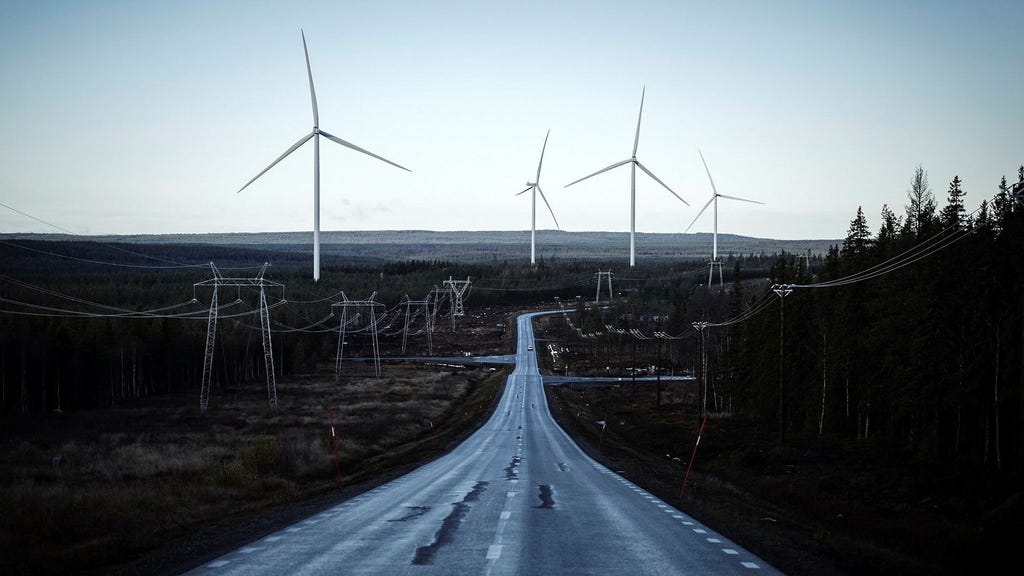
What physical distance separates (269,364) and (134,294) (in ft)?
410

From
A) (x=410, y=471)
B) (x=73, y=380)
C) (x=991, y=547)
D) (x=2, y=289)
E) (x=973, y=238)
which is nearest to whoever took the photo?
(x=991, y=547)

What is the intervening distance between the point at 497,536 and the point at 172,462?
2368 centimetres

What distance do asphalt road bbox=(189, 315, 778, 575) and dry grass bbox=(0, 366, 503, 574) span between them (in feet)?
12.2

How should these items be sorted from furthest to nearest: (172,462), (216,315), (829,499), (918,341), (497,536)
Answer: (216,315) → (918,341) → (172,462) → (829,499) → (497,536)

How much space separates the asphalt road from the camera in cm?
1231

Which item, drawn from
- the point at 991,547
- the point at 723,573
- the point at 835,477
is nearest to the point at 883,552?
the point at 991,547

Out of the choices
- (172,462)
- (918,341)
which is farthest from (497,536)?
(918,341)

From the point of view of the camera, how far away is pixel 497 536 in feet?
49.9

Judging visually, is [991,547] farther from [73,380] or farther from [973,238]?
[73,380]

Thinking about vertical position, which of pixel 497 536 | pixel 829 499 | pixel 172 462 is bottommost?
pixel 829 499

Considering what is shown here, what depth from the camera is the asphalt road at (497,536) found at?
12.3 m

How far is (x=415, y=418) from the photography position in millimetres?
66375

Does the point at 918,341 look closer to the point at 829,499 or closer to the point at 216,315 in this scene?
the point at 829,499

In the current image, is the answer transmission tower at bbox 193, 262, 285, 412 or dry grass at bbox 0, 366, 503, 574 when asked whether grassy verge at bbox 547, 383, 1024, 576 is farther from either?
transmission tower at bbox 193, 262, 285, 412
